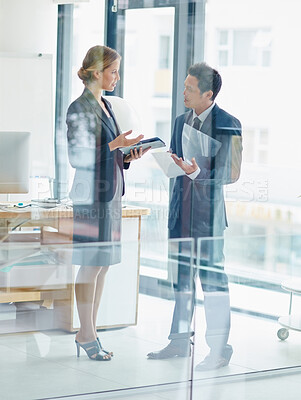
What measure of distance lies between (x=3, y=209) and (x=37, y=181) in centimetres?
19

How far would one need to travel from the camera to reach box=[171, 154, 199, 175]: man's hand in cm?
322

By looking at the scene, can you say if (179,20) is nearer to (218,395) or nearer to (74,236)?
(74,236)

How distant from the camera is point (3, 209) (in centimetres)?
299

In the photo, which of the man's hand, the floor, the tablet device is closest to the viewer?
the floor

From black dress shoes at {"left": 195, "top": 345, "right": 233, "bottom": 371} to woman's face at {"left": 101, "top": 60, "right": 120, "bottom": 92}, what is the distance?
1.16 meters

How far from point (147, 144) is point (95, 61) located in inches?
15.9

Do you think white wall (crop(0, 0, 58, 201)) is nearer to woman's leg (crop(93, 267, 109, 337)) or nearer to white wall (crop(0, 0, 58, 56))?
white wall (crop(0, 0, 58, 56))

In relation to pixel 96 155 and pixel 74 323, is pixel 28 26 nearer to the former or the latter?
pixel 96 155

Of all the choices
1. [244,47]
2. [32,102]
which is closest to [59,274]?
[32,102]

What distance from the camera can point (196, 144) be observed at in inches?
129

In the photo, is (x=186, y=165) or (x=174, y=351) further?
(x=186, y=165)

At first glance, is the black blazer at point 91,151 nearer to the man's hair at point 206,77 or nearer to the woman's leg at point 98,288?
the woman's leg at point 98,288

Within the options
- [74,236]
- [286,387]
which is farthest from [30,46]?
[286,387]

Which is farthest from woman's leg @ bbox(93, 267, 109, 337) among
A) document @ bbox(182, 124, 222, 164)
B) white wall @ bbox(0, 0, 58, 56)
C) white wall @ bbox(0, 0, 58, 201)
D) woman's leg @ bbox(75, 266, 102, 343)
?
white wall @ bbox(0, 0, 58, 56)
